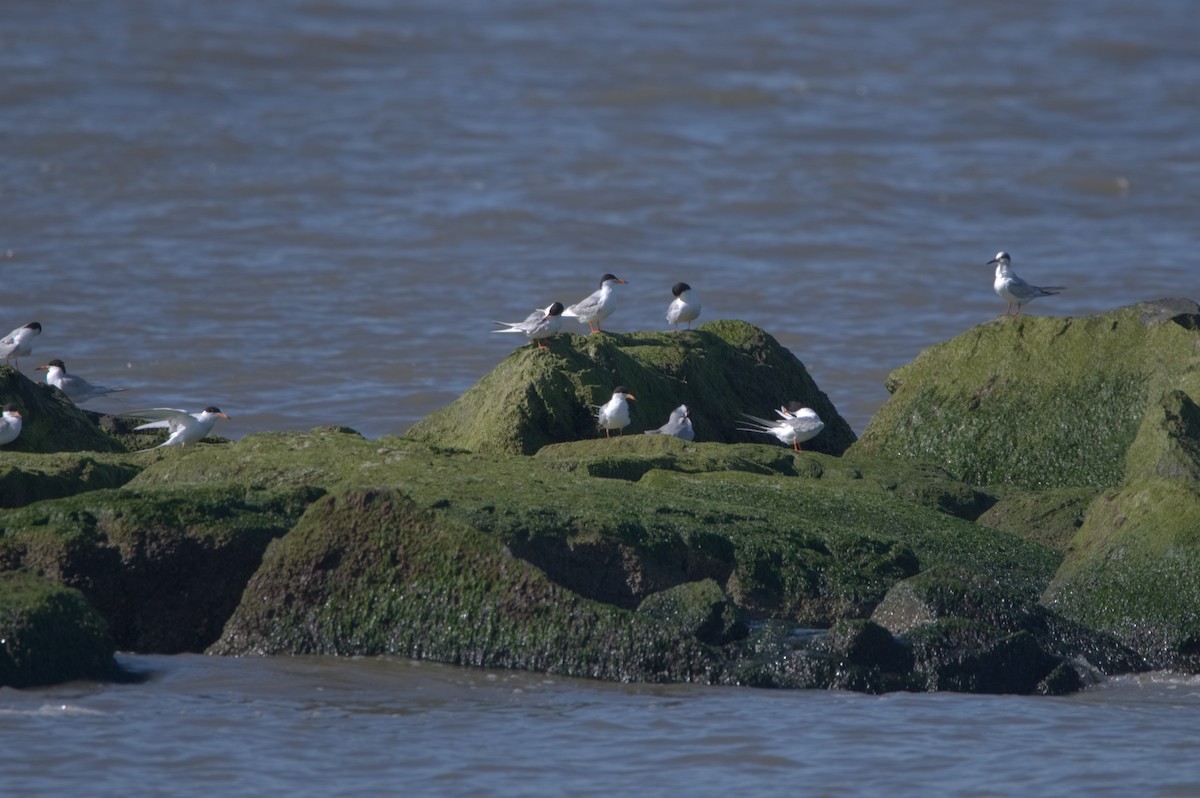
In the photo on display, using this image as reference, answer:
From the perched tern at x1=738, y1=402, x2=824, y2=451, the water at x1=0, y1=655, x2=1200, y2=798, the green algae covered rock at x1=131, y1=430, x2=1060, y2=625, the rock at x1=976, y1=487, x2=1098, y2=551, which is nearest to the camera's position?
the water at x1=0, y1=655, x2=1200, y2=798

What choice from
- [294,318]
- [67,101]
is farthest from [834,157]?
[67,101]

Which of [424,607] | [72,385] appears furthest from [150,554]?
[72,385]

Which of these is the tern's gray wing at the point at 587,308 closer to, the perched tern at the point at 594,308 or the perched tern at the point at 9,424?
the perched tern at the point at 594,308

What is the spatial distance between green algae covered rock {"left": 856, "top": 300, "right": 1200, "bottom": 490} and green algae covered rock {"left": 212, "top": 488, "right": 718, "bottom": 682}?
156 inches

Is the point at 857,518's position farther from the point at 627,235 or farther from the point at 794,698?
the point at 627,235

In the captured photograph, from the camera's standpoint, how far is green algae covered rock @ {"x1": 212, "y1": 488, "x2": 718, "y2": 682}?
645 cm

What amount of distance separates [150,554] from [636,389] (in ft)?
13.9

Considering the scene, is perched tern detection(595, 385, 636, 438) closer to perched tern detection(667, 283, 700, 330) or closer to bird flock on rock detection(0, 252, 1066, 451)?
bird flock on rock detection(0, 252, 1066, 451)

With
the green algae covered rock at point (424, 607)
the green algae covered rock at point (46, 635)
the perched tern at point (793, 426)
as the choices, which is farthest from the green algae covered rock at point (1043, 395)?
the green algae covered rock at point (46, 635)

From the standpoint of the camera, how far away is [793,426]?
1030cm

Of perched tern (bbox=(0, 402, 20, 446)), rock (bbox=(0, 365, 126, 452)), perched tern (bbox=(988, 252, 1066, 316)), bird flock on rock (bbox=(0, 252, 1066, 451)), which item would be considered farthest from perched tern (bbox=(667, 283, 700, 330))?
perched tern (bbox=(0, 402, 20, 446))

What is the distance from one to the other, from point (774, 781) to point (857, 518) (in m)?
2.44

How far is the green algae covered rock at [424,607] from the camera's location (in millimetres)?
6445

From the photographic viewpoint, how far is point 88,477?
799 cm
